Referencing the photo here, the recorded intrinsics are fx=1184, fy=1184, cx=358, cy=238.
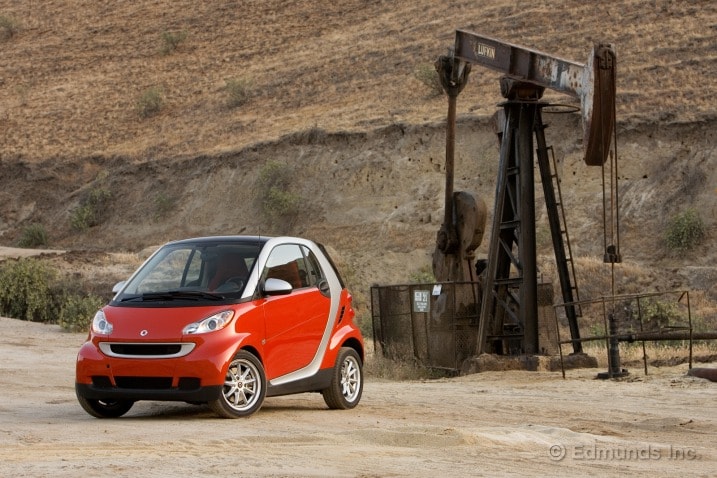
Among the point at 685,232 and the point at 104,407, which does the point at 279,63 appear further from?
the point at 104,407

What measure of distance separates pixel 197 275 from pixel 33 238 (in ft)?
156

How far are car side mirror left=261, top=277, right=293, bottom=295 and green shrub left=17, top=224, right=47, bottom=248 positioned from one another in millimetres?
47715

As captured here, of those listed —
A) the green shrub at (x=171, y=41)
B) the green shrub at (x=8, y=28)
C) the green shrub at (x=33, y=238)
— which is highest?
the green shrub at (x=8, y=28)

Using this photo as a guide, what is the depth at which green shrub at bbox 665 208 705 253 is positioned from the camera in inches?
1589

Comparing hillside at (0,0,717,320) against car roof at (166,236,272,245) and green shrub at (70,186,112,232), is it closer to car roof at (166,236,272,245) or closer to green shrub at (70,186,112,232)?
green shrub at (70,186,112,232)

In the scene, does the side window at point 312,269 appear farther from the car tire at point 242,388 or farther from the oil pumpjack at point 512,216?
the oil pumpjack at point 512,216

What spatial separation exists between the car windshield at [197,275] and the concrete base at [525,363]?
8.14 metres

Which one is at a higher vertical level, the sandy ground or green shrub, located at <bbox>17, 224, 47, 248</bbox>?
green shrub, located at <bbox>17, 224, 47, 248</bbox>

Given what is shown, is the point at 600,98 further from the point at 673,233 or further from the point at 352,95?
the point at 352,95

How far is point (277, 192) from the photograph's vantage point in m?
51.9

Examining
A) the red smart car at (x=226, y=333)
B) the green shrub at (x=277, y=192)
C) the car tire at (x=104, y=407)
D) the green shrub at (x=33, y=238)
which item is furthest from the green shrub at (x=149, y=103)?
the car tire at (x=104, y=407)

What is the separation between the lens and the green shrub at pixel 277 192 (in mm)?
51781

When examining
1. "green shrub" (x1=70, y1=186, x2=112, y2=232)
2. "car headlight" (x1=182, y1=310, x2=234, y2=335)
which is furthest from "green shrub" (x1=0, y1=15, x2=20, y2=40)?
"car headlight" (x1=182, y1=310, x2=234, y2=335)

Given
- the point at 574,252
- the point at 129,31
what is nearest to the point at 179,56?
the point at 129,31
